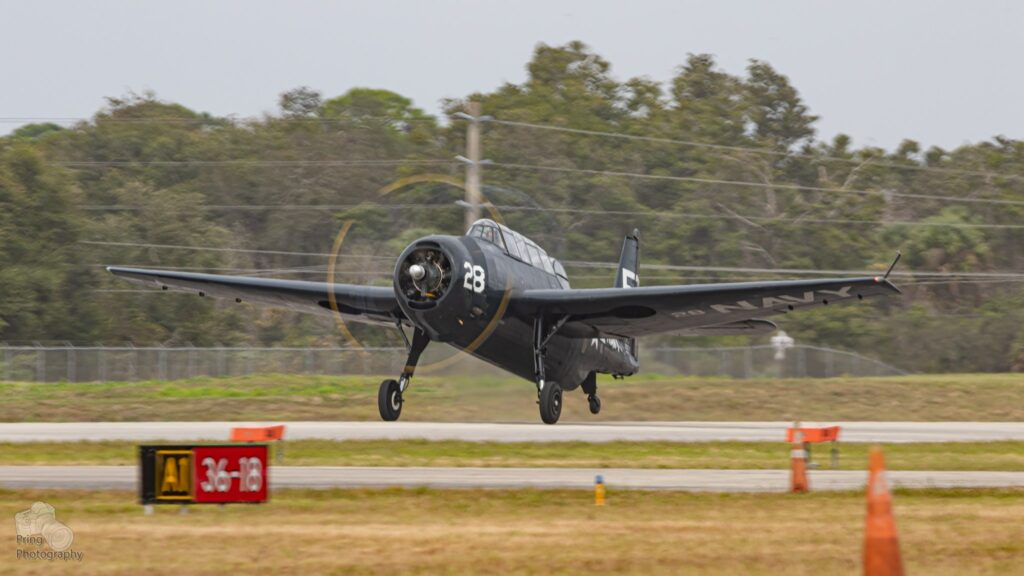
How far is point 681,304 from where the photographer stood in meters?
26.3

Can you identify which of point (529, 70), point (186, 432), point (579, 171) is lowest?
point (186, 432)

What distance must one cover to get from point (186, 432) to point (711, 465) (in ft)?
38.6

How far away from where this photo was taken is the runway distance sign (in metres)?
12.7

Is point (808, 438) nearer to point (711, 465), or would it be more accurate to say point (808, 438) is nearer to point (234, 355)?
point (711, 465)

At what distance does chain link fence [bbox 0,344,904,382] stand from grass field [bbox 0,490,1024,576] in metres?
29.5

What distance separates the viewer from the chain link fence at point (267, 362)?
4438cm

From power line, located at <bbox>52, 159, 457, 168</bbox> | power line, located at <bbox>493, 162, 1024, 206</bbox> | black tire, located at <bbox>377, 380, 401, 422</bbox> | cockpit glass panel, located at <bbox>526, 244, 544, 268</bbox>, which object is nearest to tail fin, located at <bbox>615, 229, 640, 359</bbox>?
cockpit glass panel, located at <bbox>526, 244, 544, 268</bbox>

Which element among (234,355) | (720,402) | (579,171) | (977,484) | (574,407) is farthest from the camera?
(579,171)

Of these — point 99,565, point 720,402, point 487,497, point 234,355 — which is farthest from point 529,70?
point 99,565

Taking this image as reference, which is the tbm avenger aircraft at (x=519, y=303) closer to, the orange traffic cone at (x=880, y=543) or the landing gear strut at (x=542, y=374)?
the landing gear strut at (x=542, y=374)

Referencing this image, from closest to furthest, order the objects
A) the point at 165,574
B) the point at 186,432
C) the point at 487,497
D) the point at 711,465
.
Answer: the point at 165,574 < the point at 487,497 < the point at 711,465 < the point at 186,432

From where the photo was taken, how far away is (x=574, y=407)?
34375 mm

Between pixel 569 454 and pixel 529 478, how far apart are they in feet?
14.4

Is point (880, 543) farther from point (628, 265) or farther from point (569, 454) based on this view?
point (628, 265)
